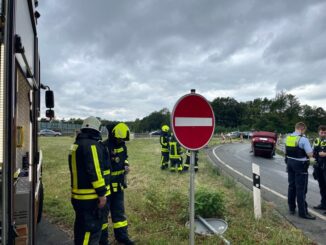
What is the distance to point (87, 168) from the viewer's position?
4.30m

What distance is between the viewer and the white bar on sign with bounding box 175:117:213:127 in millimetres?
4438

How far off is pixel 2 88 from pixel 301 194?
6659mm

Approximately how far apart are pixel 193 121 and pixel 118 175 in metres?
1.73

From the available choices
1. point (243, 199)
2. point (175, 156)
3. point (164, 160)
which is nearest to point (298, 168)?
point (243, 199)

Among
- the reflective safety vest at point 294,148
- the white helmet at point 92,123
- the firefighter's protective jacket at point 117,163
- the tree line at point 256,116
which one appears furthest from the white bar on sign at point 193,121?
the tree line at point 256,116

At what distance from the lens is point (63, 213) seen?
7383 millimetres

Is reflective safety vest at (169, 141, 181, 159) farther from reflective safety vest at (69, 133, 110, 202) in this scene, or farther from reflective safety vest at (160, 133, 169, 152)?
reflective safety vest at (69, 133, 110, 202)

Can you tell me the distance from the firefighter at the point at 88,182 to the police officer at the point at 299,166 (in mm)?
4704

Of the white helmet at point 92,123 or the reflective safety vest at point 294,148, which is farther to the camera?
the reflective safety vest at point 294,148

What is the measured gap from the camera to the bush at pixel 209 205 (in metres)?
6.52

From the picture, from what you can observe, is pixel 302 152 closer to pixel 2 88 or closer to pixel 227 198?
pixel 227 198

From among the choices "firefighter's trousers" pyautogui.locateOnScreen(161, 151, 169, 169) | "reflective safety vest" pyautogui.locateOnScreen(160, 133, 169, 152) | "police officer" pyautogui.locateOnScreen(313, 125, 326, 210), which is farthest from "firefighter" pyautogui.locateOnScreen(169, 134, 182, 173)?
"police officer" pyautogui.locateOnScreen(313, 125, 326, 210)

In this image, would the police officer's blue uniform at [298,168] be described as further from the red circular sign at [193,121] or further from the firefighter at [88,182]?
A: the firefighter at [88,182]

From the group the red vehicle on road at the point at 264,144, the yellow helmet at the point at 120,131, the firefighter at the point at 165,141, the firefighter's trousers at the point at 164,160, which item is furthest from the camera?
the red vehicle on road at the point at 264,144
